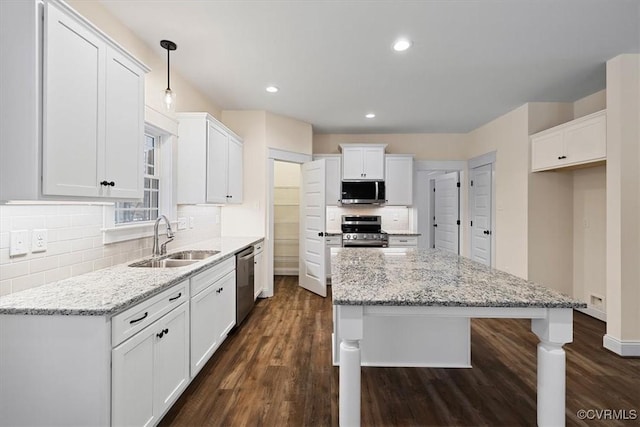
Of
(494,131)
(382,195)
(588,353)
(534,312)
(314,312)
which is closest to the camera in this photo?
(534,312)

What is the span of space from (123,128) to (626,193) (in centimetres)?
400

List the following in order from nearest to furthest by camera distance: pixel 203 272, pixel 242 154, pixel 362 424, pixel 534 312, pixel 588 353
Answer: pixel 534 312 → pixel 362 424 → pixel 203 272 → pixel 588 353 → pixel 242 154

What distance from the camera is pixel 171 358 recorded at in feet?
5.95

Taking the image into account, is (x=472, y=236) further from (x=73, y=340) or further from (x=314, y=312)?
(x=73, y=340)

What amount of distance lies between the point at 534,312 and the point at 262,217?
3.45 metres

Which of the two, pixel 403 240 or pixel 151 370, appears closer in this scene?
pixel 151 370

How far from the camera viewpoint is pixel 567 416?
6.29 feet

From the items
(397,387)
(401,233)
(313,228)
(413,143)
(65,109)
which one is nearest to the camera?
(65,109)

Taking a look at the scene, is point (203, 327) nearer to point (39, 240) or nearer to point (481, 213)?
point (39, 240)

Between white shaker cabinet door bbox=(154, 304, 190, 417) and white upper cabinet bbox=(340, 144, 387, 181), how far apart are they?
3804 millimetres

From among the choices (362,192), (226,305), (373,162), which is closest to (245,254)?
(226,305)

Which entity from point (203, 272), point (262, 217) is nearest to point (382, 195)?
point (262, 217)

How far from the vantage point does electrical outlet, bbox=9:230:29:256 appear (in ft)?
4.89

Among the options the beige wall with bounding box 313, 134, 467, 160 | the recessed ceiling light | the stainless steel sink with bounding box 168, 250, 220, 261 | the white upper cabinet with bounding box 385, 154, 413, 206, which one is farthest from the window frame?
the white upper cabinet with bounding box 385, 154, 413, 206
